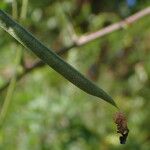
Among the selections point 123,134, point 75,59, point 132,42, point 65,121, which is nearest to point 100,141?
point 65,121

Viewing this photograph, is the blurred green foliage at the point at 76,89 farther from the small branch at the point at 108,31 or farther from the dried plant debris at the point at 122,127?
the dried plant debris at the point at 122,127

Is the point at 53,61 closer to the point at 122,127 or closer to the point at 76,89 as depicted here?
the point at 122,127

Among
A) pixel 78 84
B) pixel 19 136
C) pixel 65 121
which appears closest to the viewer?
pixel 78 84

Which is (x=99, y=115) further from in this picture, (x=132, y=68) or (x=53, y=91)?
(x=132, y=68)

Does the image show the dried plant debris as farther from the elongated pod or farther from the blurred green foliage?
the blurred green foliage

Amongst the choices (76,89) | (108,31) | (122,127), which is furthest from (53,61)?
(76,89)

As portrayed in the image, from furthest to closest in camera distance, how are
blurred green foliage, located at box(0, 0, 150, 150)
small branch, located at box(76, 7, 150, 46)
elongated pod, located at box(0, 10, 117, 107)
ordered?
blurred green foliage, located at box(0, 0, 150, 150) → small branch, located at box(76, 7, 150, 46) → elongated pod, located at box(0, 10, 117, 107)

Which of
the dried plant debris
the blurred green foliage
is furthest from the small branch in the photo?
the dried plant debris

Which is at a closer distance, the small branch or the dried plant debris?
the dried plant debris

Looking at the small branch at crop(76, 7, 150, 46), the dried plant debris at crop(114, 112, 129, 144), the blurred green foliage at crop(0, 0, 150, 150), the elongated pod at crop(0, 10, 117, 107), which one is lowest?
the blurred green foliage at crop(0, 0, 150, 150)
